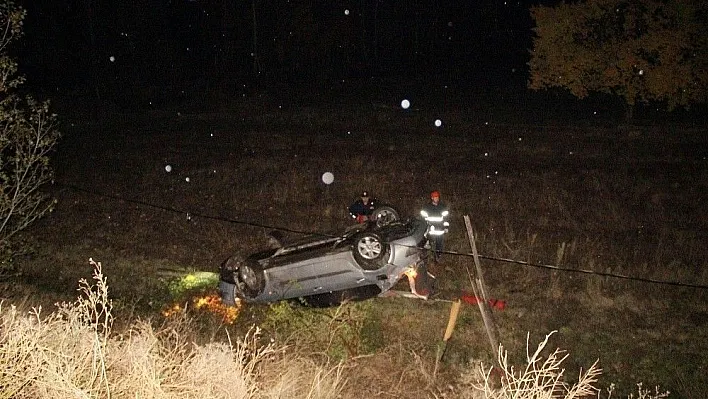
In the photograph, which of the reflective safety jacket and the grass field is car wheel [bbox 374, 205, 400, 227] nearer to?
the reflective safety jacket

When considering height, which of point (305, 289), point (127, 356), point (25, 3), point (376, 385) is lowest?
point (376, 385)

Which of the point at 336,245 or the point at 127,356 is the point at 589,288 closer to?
the point at 336,245

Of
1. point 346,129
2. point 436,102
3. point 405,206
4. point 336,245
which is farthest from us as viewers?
point 436,102

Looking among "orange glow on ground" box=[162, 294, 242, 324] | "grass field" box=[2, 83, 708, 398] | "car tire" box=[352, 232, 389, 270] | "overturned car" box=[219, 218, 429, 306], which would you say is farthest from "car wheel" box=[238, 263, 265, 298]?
"car tire" box=[352, 232, 389, 270]

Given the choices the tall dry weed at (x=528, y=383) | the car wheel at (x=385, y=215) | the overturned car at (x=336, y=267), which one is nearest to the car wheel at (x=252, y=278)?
the overturned car at (x=336, y=267)

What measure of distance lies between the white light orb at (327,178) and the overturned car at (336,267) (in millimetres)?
8752

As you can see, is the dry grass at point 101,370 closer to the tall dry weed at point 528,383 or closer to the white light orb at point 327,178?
the tall dry weed at point 528,383

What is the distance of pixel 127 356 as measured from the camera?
5125 mm

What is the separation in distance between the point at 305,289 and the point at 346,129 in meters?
21.4

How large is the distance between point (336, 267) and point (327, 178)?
1012 cm

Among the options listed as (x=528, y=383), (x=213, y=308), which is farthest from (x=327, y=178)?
(x=528, y=383)

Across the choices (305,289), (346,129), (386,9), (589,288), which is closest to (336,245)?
(305,289)

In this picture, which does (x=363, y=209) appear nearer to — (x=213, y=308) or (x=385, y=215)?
(x=385, y=215)

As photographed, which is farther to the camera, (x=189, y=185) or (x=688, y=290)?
(x=189, y=185)
